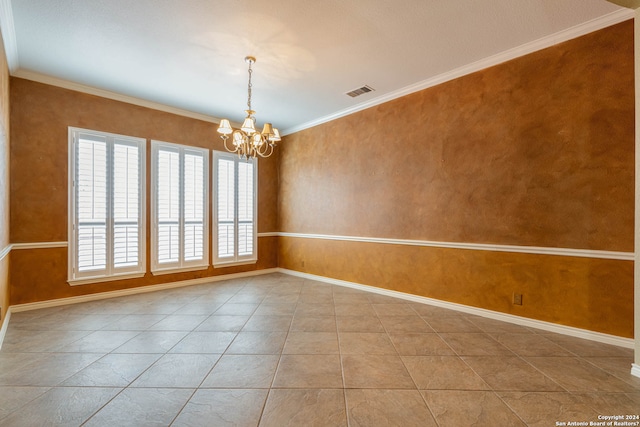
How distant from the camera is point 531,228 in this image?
3197mm

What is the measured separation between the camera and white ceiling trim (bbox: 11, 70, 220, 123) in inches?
149

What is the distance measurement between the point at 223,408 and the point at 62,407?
105cm

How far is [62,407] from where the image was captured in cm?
184

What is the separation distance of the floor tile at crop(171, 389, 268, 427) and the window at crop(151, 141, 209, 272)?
346cm

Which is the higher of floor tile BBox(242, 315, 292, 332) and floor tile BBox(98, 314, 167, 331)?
floor tile BBox(98, 314, 167, 331)

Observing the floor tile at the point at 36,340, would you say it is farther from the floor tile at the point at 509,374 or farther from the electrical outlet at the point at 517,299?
the electrical outlet at the point at 517,299

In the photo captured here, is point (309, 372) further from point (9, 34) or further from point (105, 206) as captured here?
point (9, 34)

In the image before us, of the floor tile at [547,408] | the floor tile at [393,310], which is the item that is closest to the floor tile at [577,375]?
the floor tile at [547,408]

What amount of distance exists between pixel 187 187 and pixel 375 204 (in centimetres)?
337

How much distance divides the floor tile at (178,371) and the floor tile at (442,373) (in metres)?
1.68

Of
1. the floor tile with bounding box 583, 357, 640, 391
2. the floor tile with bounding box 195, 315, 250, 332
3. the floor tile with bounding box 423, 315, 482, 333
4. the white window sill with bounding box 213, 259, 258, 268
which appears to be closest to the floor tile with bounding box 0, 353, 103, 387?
the floor tile with bounding box 195, 315, 250, 332

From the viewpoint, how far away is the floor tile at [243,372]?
6.92 ft

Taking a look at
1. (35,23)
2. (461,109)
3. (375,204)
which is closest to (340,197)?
(375,204)

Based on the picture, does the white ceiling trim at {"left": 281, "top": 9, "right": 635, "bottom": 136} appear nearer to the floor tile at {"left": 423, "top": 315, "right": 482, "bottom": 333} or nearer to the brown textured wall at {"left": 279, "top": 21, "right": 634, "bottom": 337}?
the brown textured wall at {"left": 279, "top": 21, "right": 634, "bottom": 337}
